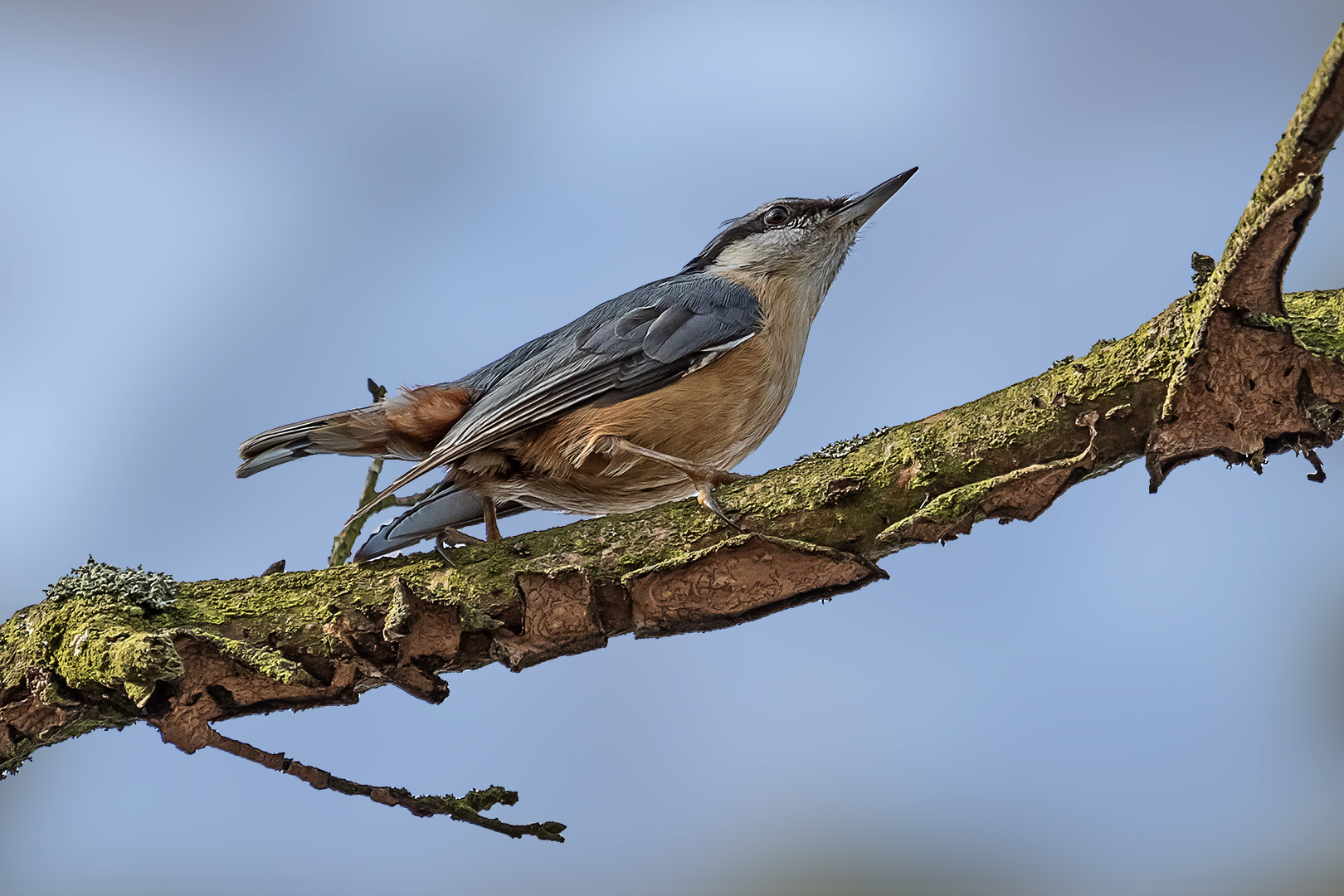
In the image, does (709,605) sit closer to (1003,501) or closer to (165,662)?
(1003,501)

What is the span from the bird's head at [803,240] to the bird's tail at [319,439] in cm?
126

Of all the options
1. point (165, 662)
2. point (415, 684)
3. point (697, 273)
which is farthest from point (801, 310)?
point (165, 662)

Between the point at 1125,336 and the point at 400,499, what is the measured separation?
2107 mm

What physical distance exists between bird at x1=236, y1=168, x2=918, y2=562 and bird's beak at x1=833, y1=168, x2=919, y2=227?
46 cm

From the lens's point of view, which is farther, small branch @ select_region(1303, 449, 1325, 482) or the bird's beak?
the bird's beak

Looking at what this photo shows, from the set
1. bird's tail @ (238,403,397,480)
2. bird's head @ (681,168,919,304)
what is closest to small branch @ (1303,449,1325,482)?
bird's head @ (681,168,919,304)

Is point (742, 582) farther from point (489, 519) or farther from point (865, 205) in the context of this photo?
point (865, 205)

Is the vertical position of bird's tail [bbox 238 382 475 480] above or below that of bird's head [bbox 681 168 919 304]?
below

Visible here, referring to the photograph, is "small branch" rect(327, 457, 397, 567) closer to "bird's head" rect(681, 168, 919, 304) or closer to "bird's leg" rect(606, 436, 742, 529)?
"bird's leg" rect(606, 436, 742, 529)

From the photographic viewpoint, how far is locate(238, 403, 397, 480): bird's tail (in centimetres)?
299

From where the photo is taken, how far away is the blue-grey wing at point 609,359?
293 centimetres

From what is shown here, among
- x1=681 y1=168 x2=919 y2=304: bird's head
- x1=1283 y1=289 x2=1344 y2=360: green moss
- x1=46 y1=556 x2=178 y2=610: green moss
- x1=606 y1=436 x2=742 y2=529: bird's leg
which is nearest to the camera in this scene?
x1=1283 y1=289 x2=1344 y2=360: green moss

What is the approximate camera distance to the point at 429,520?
9.86 feet

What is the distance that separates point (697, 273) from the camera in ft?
12.0
